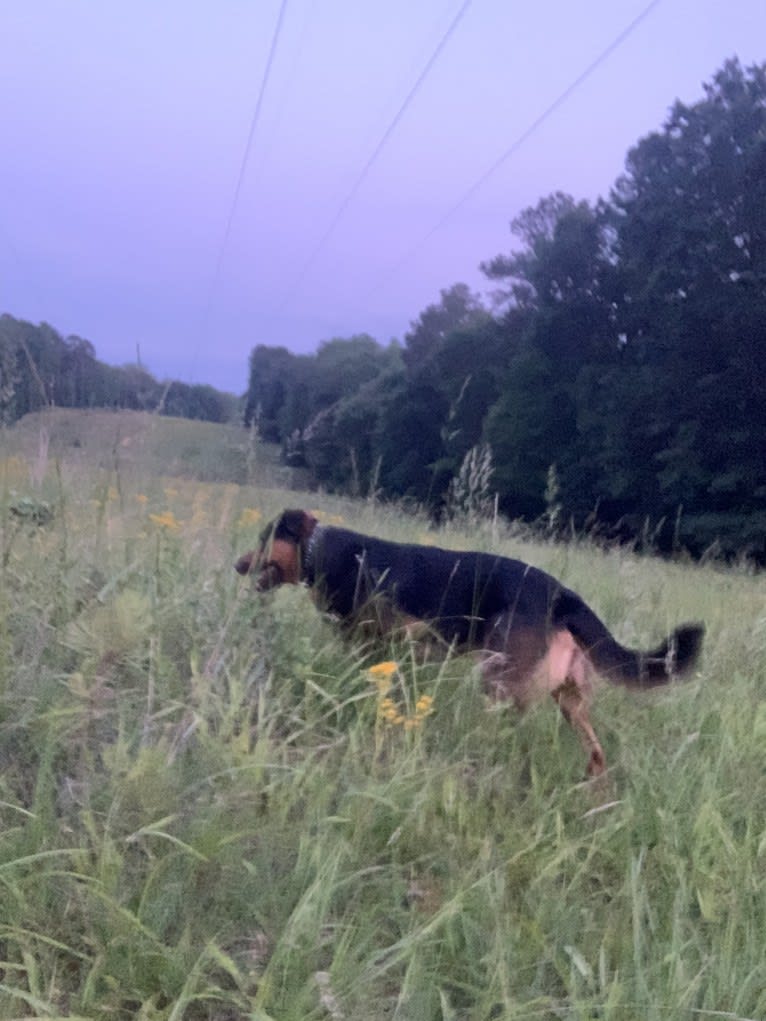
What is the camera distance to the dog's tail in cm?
290

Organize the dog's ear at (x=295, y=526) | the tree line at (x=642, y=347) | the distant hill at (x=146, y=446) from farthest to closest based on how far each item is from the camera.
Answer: the tree line at (x=642, y=347) < the dog's ear at (x=295, y=526) < the distant hill at (x=146, y=446)

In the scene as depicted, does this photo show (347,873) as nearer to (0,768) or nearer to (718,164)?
(0,768)

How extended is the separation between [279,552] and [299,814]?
4.64ft

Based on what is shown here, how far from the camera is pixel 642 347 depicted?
21781 millimetres

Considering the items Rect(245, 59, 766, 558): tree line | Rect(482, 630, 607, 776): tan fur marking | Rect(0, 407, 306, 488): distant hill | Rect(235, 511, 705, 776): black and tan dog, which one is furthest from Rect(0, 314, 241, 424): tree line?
Rect(245, 59, 766, 558): tree line

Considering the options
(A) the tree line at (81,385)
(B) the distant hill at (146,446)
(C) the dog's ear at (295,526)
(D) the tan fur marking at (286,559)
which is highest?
(A) the tree line at (81,385)

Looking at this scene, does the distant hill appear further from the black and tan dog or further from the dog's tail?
the dog's tail

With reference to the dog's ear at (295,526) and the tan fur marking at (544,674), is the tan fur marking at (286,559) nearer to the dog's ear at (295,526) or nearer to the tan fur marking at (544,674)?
the dog's ear at (295,526)

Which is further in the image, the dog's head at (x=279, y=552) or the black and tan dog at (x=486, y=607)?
the dog's head at (x=279, y=552)

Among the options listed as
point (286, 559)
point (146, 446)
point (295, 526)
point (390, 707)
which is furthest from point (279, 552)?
point (390, 707)

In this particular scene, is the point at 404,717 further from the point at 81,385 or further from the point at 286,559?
the point at 81,385

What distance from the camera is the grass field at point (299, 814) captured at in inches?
65.0

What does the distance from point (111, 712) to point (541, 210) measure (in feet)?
81.2

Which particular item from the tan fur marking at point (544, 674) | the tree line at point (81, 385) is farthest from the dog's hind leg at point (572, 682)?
the tree line at point (81, 385)
